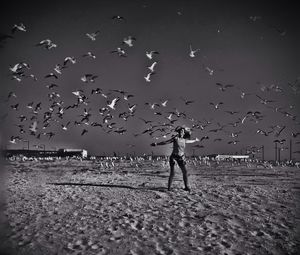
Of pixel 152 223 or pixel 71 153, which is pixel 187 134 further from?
pixel 71 153

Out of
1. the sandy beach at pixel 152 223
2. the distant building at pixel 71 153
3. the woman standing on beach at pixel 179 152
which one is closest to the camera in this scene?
the sandy beach at pixel 152 223

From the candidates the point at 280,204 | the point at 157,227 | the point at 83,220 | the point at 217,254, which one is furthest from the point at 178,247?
the point at 280,204

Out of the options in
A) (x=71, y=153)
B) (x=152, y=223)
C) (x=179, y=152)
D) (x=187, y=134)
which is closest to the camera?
(x=152, y=223)

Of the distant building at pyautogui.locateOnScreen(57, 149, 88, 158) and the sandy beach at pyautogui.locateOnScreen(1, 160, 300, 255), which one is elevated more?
the distant building at pyautogui.locateOnScreen(57, 149, 88, 158)

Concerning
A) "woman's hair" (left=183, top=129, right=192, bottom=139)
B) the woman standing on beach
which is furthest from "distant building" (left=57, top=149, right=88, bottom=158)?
the woman standing on beach

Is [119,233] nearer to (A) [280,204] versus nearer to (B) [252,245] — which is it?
(B) [252,245]

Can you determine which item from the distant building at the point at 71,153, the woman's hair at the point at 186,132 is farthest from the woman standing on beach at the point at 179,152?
the distant building at the point at 71,153

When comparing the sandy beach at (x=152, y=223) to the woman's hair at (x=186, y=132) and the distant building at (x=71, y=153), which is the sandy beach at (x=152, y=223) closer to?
the woman's hair at (x=186, y=132)

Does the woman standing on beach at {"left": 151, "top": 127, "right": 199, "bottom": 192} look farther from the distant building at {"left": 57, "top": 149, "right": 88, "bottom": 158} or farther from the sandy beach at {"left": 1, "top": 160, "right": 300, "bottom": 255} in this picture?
the distant building at {"left": 57, "top": 149, "right": 88, "bottom": 158}

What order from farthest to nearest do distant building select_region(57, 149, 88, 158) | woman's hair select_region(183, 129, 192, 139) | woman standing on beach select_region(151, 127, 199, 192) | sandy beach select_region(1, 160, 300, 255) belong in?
distant building select_region(57, 149, 88, 158) → woman's hair select_region(183, 129, 192, 139) → woman standing on beach select_region(151, 127, 199, 192) → sandy beach select_region(1, 160, 300, 255)

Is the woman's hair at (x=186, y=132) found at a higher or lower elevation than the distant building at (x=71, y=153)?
higher

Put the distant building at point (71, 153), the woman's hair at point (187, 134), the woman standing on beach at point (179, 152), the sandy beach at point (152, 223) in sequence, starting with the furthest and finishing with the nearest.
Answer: the distant building at point (71, 153) → the woman's hair at point (187, 134) → the woman standing on beach at point (179, 152) → the sandy beach at point (152, 223)

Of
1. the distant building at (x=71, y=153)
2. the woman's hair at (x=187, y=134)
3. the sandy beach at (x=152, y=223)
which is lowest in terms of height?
the sandy beach at (x=152, y=223)

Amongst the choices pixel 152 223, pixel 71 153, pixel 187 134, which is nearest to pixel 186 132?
pixel 187 134
